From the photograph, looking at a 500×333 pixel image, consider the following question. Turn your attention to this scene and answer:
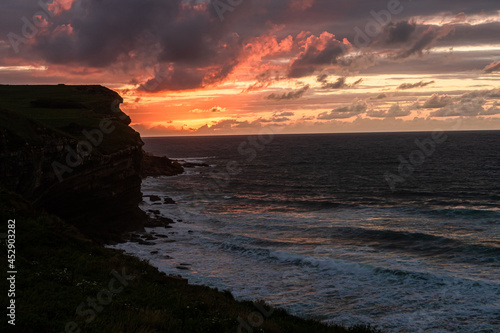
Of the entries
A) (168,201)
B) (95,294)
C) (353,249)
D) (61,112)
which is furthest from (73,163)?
(353,249)

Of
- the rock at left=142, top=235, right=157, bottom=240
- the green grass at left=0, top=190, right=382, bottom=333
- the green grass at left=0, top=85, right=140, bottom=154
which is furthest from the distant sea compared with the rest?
the green grass at left=0, top=85, right=140, bottom=154

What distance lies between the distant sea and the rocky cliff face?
571cm

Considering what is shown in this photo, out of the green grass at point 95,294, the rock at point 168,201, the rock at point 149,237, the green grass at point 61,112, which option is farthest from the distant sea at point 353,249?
the green grass at point 61,112

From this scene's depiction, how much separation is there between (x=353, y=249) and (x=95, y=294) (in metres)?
23.3

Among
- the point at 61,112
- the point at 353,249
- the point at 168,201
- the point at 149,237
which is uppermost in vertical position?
the point at 61,112

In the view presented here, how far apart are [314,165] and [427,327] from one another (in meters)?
85.2

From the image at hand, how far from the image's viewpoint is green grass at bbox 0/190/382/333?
12359 millimetres

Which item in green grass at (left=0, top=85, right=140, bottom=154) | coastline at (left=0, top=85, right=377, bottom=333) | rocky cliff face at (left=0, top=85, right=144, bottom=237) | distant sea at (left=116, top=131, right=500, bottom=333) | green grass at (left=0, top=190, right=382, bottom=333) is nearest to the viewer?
green grass at (left=0, top=190, right=382, bottom=333)

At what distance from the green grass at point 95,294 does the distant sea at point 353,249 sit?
507cm

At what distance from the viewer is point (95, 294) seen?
49.2ft

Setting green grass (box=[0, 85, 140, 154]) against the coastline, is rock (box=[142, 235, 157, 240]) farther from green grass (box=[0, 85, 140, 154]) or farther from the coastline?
green grass (box=[0, 85, 140, 154])

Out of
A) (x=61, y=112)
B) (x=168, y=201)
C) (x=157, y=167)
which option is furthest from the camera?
(x=157, y=167)

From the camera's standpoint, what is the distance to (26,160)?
28.3m

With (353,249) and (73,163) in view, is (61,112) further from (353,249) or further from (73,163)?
(353,249)
